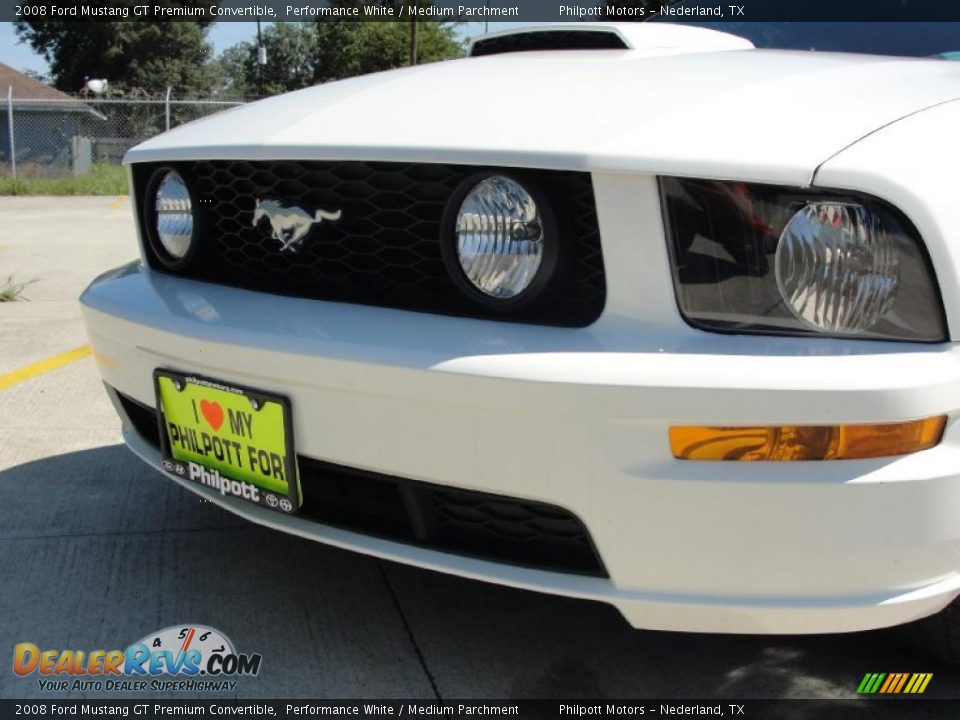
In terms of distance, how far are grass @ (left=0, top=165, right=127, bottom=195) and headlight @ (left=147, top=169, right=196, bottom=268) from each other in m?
14.0

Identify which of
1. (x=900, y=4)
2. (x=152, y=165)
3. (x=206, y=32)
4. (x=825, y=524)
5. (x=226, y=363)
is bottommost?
(x=825, y=524)

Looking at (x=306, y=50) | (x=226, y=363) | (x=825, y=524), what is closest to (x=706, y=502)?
(x=825, y=524)

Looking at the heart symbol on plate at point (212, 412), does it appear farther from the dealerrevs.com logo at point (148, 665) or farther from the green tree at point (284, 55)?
the green tree at point (284, 55)

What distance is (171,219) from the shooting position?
2494 mm

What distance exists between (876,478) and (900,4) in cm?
187

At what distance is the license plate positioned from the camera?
203 cm

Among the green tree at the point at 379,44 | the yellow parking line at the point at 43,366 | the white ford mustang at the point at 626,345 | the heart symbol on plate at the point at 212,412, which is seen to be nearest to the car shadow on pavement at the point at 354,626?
the white ford mustang at the point at 626,345

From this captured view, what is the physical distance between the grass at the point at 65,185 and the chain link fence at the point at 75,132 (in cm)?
120

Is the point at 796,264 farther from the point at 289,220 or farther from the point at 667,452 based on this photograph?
the point at 289,220

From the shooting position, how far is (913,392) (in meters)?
1.62

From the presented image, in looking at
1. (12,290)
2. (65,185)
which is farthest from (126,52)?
(12,290)

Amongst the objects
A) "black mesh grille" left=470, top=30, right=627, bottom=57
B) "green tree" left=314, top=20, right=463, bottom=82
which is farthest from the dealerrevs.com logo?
"green tree" left=314, top=20, right=463, bottom=82

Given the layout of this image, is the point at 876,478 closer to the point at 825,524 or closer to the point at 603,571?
the point at 825,524

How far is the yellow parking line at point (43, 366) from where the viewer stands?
4320 millimetres
